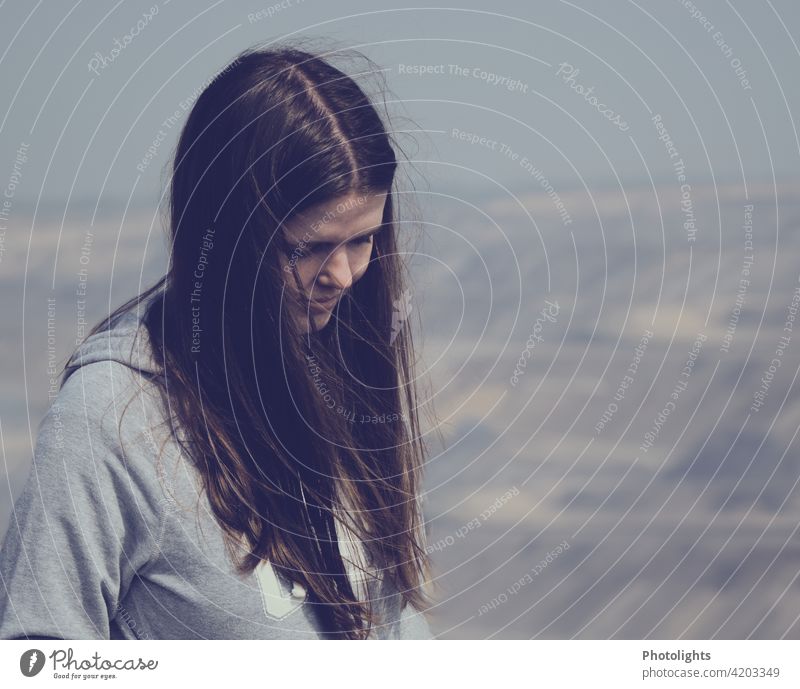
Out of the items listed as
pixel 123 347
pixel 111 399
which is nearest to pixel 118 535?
pixel 111 399

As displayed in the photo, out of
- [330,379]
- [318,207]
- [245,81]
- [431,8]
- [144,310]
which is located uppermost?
[431,8]

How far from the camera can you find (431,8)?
111 inches

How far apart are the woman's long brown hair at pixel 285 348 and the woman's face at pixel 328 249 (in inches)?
1.1

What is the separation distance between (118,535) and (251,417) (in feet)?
1.61

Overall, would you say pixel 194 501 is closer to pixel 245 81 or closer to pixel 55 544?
pixel 55 544

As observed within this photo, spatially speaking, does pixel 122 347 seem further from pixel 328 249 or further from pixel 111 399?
pixel 328 249

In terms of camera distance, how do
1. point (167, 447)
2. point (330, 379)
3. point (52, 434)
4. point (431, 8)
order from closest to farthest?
point (52, 434) < point (167, 447) < point (330, 379) < point (431, 8)

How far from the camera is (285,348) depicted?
2.48 meters

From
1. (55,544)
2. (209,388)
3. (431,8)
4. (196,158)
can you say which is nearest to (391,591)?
(209,388)

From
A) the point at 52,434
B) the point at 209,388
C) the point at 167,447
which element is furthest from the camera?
the point at 209,388

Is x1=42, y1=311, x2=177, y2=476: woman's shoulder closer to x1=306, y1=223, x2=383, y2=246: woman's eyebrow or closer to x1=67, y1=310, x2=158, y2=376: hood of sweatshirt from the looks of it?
x1=67, y1=310, x2=158, y2=376: hood of sweatshirt

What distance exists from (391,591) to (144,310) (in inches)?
38.6

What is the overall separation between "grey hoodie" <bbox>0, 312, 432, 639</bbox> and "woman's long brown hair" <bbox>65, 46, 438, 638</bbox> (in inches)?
2.4

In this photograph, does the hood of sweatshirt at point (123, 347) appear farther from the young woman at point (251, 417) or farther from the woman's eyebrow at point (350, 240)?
the woman's eyebrow at point (350, 240)
